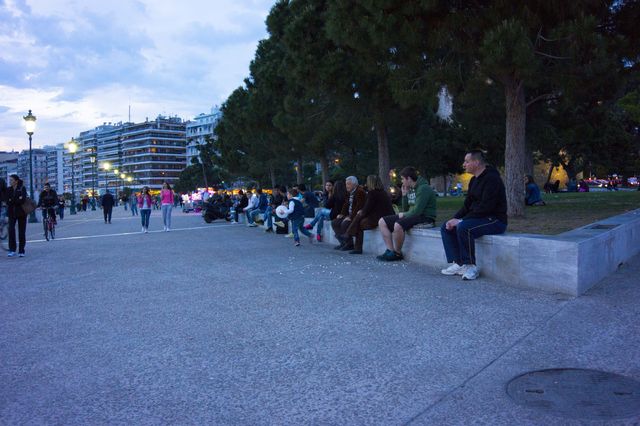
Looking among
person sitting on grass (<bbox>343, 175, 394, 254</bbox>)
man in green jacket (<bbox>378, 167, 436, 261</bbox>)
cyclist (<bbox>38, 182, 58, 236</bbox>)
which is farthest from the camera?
cyclist (<bbox>38, 182, 58, 236</bbox>)

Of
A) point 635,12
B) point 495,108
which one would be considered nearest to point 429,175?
point 495,108

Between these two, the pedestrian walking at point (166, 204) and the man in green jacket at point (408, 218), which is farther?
the pedestrian walking at point (166, 204)

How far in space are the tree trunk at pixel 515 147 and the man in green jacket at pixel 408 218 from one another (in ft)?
12.2

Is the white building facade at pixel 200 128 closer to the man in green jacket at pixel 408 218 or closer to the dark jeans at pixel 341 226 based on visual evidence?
the dark jeans at pixel 341 226

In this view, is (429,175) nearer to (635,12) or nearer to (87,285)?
(635,12)

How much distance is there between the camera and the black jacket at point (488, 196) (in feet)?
21.4

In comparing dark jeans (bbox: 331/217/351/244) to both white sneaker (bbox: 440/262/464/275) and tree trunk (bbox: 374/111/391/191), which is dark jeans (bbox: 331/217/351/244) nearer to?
white sneaker (bbox: 440/262/464/275)

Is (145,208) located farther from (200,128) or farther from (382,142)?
(200,128)

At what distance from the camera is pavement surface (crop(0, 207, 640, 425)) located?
2.87 m

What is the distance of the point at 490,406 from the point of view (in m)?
2.84

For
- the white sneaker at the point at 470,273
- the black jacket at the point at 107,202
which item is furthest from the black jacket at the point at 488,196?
the black jacket at the point at 107,202

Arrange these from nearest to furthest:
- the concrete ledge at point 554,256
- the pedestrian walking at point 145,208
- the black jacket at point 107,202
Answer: the concrete ledge at point 554,256 < the pedestrian walking at point 145,208 < the black jacket at point 107,202

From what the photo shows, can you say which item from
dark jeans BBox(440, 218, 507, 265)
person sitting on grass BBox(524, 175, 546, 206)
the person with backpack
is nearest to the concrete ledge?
dark jeans BBox(440, 218, 507, 265)

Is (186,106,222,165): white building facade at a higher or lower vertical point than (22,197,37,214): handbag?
higher
